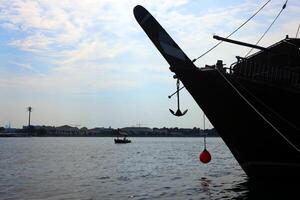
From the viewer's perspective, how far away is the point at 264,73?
20.2m

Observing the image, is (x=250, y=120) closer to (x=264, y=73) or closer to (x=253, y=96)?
(x=253, y=96)

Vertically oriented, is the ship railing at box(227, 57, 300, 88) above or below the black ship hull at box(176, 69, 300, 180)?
above

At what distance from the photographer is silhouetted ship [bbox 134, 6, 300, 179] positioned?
1989cm

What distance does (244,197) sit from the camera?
67.5ft

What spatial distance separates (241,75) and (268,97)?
4.69ft

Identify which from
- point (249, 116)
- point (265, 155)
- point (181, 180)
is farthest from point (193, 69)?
point (181, 180)

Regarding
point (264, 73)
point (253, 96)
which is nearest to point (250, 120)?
point (253, 96)

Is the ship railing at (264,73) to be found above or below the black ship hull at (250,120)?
above

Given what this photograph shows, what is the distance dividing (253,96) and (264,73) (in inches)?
42.9

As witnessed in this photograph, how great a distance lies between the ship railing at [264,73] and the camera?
20094mm

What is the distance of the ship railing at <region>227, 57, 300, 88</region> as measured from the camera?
20.1 m

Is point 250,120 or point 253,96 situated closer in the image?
point 253,96

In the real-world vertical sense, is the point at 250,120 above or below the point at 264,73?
below

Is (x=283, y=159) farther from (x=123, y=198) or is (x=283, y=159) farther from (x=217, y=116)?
(x=123, y=198)
